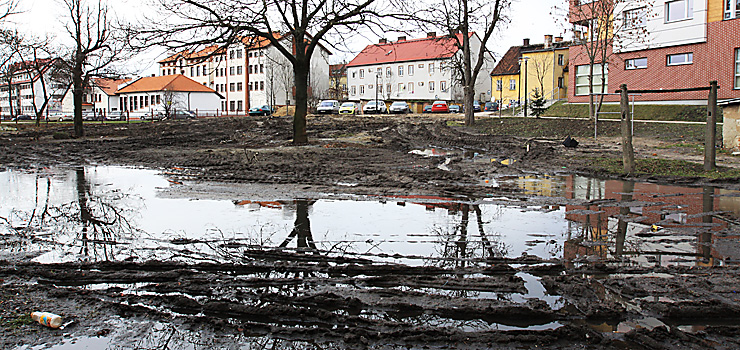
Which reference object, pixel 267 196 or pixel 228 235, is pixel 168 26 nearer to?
pixel 267 196

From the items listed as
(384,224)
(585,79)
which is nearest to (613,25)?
(585,79)

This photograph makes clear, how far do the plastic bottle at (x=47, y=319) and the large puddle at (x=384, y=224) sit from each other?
69.2 inches

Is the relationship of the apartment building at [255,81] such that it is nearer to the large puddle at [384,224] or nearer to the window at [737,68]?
the window at [737,68]

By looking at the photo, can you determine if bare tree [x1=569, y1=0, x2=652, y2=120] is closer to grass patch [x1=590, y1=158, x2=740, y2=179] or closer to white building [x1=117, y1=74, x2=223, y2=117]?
grass patch [x1=590, y1=158, x2=740, y2=179]

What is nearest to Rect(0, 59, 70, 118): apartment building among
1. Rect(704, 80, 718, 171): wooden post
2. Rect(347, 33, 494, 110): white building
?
Rect(704, 80, 718, 171): wooden post

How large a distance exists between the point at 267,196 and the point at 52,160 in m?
11.6

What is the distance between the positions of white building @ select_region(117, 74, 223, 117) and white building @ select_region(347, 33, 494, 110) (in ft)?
82.3

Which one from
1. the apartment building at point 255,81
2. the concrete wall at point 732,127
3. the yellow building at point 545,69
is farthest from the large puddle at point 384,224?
the apartment building at point 255,81

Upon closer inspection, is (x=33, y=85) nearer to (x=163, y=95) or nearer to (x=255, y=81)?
(x=163, y=95)

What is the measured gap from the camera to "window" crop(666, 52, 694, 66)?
34312 millimetres

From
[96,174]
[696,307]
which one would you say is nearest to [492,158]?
[96,174]

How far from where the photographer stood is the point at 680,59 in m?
34.9

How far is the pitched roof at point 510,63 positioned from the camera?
7906 centimetres

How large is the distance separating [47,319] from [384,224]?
4578mm
